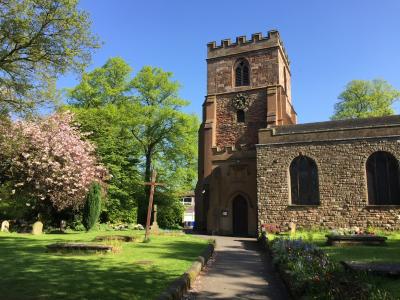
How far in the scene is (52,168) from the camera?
24.8 m

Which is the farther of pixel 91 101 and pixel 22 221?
pixel 91 101

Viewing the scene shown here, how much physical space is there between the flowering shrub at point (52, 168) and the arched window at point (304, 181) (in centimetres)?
1409

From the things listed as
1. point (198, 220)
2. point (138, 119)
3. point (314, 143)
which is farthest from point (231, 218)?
point (138, 119)

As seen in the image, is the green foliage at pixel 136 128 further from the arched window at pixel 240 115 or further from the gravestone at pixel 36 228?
the gravestone at pixel 36 228

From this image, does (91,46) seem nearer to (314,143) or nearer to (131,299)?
(131,299)

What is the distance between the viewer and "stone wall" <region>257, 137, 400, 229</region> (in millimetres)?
21578

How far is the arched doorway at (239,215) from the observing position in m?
27.3

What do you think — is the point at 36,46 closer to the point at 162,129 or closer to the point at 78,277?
the point at 78,277

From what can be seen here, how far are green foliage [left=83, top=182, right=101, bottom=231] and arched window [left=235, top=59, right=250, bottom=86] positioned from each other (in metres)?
15.1

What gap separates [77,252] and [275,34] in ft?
82.9

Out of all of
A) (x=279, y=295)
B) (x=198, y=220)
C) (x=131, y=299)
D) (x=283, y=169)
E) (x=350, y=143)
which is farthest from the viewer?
(x=198, y=220)

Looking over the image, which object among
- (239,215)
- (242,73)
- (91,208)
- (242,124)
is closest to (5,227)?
(91,208)

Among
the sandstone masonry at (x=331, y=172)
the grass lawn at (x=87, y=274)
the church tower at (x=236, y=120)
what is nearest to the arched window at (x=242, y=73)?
the church tower at (x=236, y=120)

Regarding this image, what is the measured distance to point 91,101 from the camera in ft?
118
